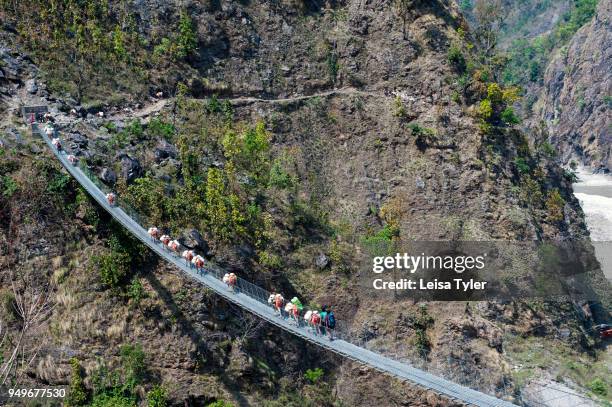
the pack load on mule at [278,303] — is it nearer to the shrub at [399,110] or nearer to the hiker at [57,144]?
the hiker at [57,144]

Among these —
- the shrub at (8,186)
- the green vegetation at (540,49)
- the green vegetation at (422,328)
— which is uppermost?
the green vegetation at (540,49)

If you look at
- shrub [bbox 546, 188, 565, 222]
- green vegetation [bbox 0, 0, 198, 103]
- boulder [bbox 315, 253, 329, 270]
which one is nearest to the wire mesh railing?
boulder [bbox 315, 253, 329, 270]

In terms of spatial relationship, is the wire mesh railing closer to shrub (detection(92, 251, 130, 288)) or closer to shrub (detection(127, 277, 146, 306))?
shrub (detection(92, 251, 130, 288))

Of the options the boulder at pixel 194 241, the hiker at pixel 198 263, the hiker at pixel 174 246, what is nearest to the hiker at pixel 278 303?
the hiker at pixel 198 263

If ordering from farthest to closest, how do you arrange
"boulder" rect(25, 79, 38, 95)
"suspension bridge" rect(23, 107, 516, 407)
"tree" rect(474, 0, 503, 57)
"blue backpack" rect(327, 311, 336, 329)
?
"tree" rect(474, 0, 503, 57)
"boulder" rect(25, 79, 38, 95)
"blue backpack" rect(327, 311, 336, 329)
"suspension bridge" rect(23, 107, 516, 407)

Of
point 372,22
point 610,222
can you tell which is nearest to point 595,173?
point 610,222
